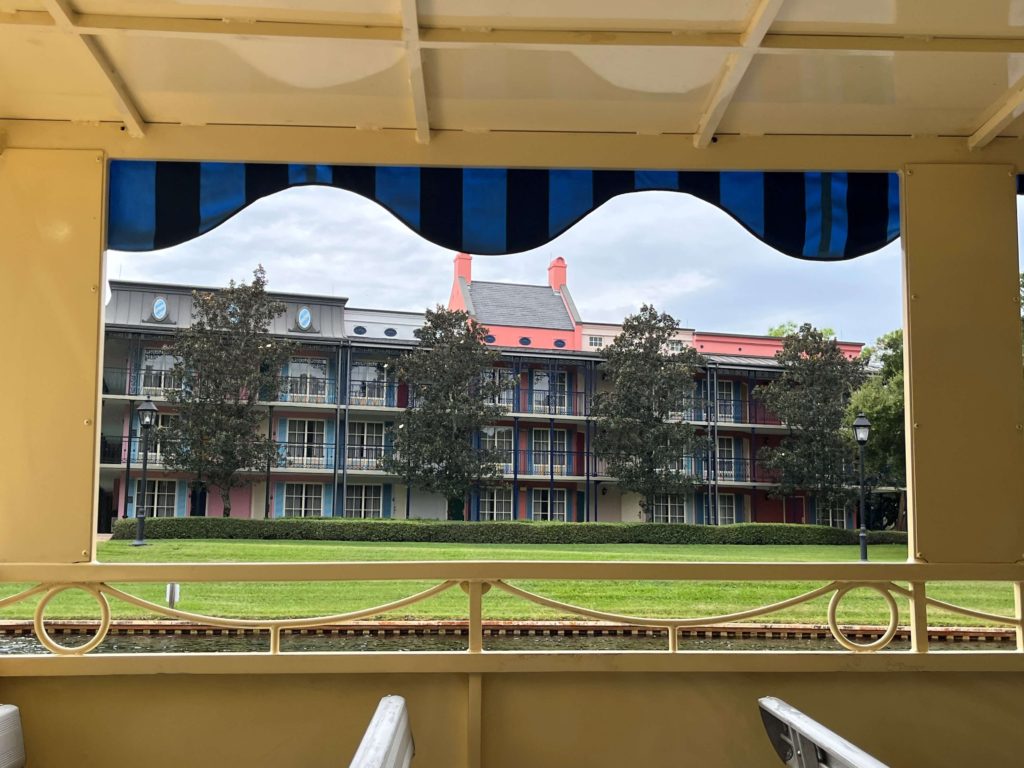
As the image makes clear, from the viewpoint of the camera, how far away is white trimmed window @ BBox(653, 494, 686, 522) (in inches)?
523

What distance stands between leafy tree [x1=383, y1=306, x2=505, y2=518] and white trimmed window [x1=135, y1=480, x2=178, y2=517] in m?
3.45

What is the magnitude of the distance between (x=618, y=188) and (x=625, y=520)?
454 inches

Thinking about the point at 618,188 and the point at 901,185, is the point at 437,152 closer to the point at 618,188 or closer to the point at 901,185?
the point at 618,188

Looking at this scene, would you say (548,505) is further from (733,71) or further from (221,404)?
(733,71)

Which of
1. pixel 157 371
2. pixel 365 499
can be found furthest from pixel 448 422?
pixel 157 371

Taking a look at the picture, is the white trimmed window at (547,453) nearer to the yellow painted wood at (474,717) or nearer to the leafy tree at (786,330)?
the leafy tree at (786,330)

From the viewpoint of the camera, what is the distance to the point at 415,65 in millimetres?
1829

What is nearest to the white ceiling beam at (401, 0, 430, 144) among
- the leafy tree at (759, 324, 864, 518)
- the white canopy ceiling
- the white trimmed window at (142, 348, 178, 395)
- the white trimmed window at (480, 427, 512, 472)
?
the white canopy ceiling

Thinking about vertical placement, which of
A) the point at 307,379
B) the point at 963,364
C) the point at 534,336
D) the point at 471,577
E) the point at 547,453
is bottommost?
the point at 471,577

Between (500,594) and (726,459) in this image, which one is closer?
(500,594)

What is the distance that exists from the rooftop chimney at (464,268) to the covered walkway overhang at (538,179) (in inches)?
499

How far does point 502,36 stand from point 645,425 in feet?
37.9

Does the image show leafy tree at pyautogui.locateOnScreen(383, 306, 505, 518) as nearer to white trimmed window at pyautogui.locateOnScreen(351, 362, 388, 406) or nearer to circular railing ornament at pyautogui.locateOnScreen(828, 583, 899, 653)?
white trimmed window at pyautogui.locateOnScreen(351, 362, 388, 406)

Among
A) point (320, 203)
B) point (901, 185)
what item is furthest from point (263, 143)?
point (320, 203)
